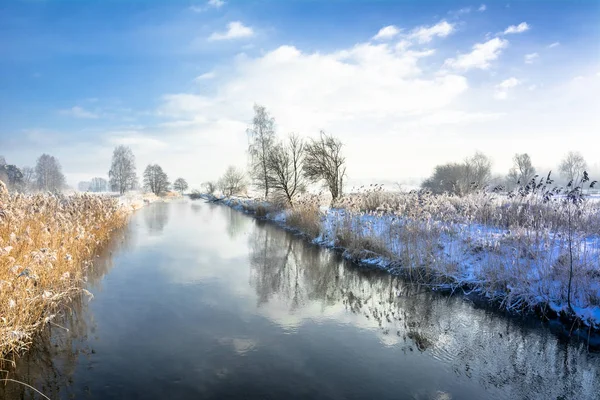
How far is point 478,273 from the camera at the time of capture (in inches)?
316

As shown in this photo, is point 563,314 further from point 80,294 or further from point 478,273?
point 80,294

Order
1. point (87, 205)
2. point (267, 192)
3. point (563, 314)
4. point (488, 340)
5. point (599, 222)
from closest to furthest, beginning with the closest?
point (488, 340) → point (563, 314) → point (599, 222) → point (87, 205) → point (267, 192)

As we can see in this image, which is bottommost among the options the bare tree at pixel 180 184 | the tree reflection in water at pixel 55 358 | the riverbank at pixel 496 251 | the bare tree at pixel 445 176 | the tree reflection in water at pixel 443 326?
the tree reflection in water at pixel 443 326

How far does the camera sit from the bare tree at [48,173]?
68.6 metres

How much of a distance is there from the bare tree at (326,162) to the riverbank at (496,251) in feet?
35.4

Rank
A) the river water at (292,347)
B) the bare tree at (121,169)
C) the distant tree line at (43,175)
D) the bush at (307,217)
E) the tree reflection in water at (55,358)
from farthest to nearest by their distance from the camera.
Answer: the distant tree line at (43,175) → the bare tree at (121,169) → the bush at (307,217) → the river water at (292,347) → the tree reflection in water at (55,358)

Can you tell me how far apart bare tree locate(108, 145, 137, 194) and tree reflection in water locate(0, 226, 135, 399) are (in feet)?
183

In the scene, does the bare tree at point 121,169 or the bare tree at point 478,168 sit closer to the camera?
the bare tree at point 478,168

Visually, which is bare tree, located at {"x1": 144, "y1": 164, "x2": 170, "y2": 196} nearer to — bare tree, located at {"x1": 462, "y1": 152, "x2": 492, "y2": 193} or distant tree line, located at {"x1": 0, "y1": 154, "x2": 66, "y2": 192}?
distant tree line, located at {"x1": 0, "y1": 154, "x2": 66, "y2": 192}

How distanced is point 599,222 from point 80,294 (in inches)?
525

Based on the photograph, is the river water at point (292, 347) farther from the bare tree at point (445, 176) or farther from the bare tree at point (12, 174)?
the bare tree at point (12, 174)

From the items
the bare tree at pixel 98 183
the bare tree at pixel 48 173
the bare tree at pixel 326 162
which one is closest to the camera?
the bare tree at pixel 326 162

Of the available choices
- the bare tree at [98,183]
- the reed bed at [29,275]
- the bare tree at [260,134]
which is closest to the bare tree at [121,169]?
the bare tree at [260,134]

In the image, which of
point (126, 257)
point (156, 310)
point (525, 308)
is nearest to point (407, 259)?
point (525, 308)
